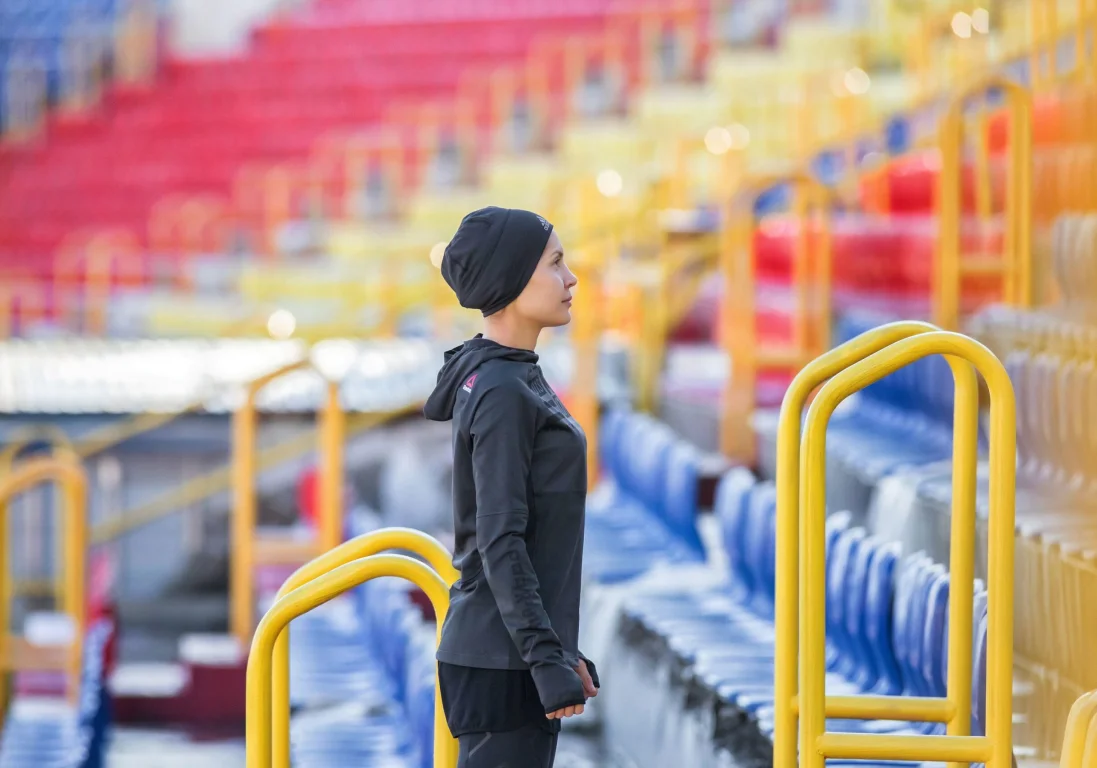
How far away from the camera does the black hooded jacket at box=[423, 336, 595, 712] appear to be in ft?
5.30

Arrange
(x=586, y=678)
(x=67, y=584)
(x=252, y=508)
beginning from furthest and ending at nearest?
(x=252, y=508), (x=67, y=584), (x=586, y=678)

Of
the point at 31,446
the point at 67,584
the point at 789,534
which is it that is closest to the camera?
the point at 789,534

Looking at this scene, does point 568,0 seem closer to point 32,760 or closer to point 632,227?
→ point 632,227

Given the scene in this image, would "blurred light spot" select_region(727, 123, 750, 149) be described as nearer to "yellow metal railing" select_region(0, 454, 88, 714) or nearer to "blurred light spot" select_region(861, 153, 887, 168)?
"blurred light spot" select_region(861, 153, 887, 168)

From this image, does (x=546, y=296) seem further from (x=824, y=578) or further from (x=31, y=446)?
(x=31, y=446)

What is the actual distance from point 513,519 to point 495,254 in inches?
10.5

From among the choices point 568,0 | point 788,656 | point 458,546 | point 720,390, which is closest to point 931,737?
point 788,656

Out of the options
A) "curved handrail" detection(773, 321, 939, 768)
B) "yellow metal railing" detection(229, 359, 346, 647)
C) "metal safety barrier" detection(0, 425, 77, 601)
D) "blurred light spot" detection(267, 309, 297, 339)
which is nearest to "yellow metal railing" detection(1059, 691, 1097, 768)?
"curved handrail" detection(773, 321, 939, 768)

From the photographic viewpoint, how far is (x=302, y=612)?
186 centimetres

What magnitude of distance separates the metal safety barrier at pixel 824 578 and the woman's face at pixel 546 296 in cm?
26

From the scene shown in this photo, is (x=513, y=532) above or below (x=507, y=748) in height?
above

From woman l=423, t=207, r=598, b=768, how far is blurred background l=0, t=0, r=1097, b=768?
60 cm

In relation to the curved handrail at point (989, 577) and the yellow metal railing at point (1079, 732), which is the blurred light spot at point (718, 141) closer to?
the curved handrail at point (989, 577)

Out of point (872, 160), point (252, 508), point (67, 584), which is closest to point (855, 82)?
point (872, 160)
